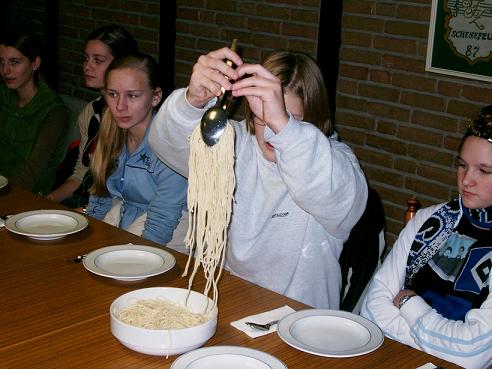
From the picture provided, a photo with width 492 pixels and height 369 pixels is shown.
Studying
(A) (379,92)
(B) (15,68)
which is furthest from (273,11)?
(B) (15,68)

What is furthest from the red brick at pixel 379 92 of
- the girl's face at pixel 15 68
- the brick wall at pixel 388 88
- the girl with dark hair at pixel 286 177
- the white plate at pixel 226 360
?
the white plate at pixel 226 360

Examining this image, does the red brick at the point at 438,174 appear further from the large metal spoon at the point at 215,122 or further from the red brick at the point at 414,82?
the large metal spoon at the point at 215,122

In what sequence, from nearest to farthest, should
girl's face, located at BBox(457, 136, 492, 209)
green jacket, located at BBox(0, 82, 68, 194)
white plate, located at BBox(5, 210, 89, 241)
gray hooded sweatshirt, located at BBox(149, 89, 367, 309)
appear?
girl's face, located at BBox(457, 136, 492, 209) < gray hooded sweatshirt, located at BBox(149, 89, 367, 309) < white plate, located at BBox(5, 210, 89, 241) < green jacket, located at BBox(0, 82, 68, 194)

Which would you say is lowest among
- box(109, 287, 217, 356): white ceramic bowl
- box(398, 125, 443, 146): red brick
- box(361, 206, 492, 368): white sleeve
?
box(361, 206, 492, 368): white sleeve

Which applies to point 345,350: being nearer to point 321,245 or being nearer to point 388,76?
point 321,245

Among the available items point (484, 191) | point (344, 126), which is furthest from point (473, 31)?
point (484, 191)

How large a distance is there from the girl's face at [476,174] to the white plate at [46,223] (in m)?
1.31

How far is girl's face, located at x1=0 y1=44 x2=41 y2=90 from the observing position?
446 centimetres

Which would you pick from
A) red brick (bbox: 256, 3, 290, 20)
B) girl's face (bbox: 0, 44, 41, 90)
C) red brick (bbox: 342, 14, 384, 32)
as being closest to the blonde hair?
red brick (bbox: 342, 14, 384, 32)

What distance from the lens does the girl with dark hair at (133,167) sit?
124 inches

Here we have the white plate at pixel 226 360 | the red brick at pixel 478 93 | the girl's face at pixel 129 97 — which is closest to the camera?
the white plate at pixel 226 360

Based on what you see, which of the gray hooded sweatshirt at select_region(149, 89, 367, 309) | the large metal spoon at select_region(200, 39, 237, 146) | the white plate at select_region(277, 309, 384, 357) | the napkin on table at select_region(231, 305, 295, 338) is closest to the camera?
the white plate at select_region(277, 309, 384, 357)

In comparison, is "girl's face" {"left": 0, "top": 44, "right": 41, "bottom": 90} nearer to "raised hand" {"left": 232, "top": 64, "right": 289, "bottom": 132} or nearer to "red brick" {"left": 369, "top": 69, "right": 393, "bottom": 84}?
"red brick" {"left": 369, "top": 69, "right": 393, "bottom": 84}

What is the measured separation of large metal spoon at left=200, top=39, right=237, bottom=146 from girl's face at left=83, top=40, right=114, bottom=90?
219cm
